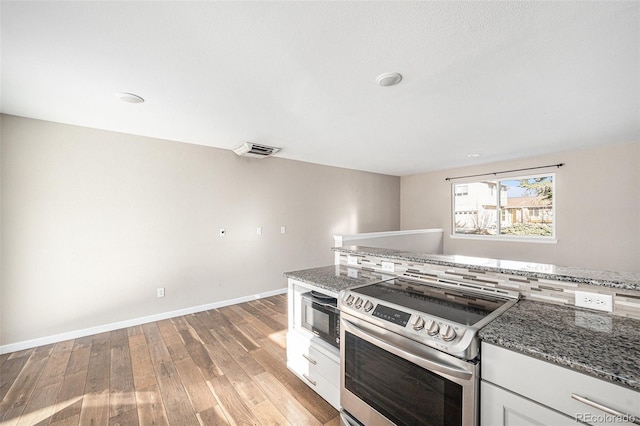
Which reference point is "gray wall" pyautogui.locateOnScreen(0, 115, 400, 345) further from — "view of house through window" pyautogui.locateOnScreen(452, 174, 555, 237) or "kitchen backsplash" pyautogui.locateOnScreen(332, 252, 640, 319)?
"view of house through window" pyautogui.locateOnScreen(452, 174, 555, 237)

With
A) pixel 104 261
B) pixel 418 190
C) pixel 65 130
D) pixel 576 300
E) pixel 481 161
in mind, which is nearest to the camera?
pixel 576 300

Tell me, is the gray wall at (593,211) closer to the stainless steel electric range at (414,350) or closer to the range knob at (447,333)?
the stainless steel electric range at (414,350)

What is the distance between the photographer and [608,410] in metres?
0.78

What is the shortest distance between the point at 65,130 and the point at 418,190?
6206mm

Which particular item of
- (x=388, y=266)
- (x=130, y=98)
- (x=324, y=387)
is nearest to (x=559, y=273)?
(x=388, y=266)

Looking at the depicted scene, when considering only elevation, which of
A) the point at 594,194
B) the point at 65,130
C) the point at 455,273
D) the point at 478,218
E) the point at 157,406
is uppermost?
the point at 65,130

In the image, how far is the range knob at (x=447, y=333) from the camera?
3.45 ft

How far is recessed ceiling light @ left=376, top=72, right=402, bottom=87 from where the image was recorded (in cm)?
186

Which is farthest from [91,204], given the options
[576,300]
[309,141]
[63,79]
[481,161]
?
[481,161]

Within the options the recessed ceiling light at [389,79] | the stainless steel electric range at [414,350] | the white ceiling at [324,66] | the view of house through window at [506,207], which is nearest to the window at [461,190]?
the view of house through window at [506,207]

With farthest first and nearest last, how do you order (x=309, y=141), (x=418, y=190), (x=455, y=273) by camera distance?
(x=418, y=190) → (x=309, y=141) → (x=455, y=273)

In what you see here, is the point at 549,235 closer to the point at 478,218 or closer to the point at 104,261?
the point at 478,218

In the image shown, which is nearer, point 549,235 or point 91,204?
point 91,204

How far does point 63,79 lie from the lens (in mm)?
1918
